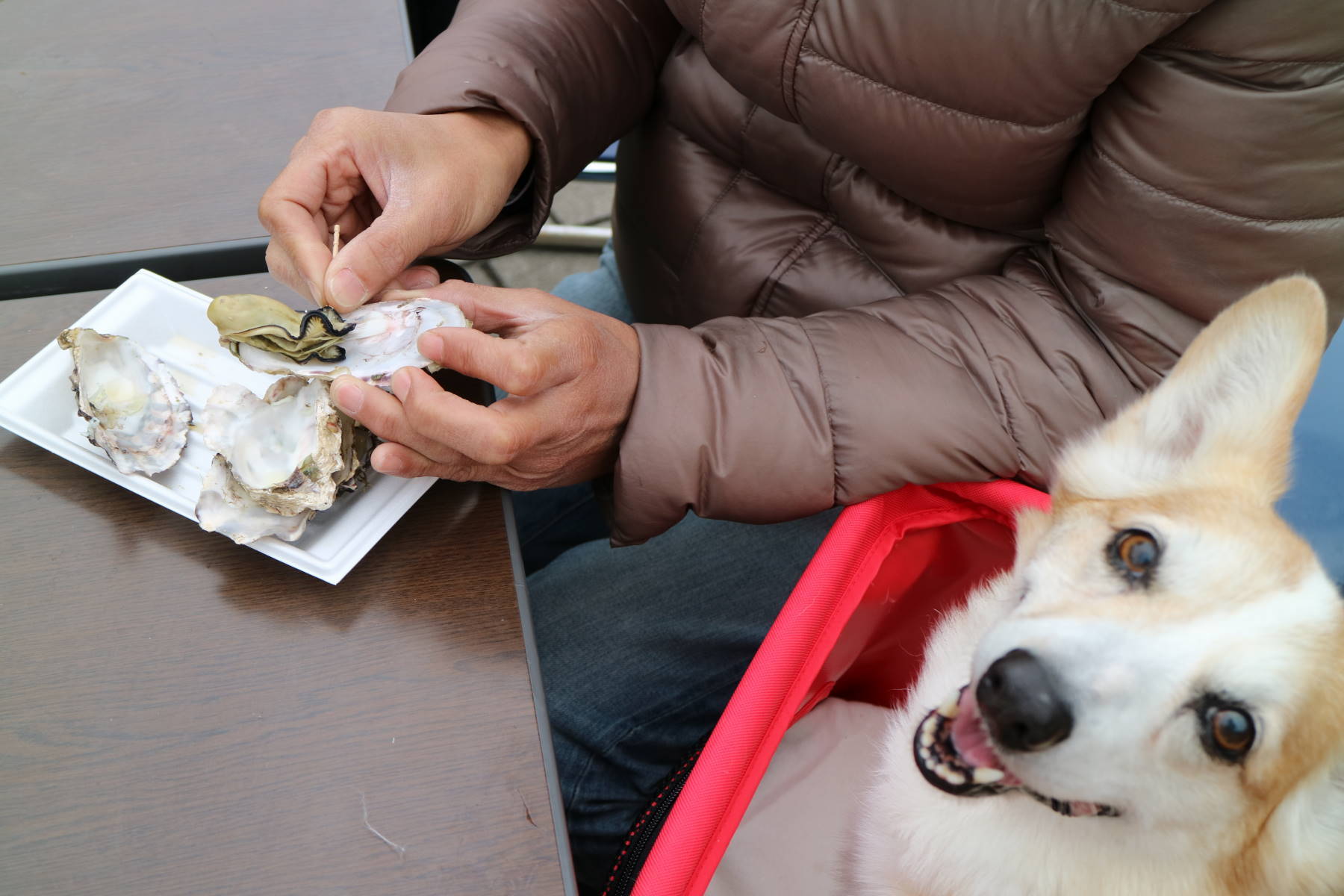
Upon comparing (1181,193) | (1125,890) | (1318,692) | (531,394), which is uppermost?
(1181,193)

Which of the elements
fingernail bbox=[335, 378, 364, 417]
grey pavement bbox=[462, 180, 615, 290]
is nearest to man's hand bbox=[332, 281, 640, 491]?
fingernail bbox=[335, 378, 364, 417]

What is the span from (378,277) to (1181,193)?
2.42 ft

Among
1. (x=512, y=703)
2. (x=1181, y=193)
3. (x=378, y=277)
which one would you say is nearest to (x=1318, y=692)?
(x=1181, y=193)

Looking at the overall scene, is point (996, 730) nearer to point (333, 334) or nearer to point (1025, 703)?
point (1025, 703)

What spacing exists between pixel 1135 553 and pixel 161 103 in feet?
3.96

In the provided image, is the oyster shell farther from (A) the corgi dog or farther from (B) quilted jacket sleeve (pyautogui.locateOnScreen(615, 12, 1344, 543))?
(A) the corgi dog

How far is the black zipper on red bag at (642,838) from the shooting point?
0.81 metres

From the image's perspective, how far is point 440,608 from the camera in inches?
25.7

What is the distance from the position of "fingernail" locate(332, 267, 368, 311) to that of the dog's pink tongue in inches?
27.0

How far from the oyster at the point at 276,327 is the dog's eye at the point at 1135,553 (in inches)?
29.8

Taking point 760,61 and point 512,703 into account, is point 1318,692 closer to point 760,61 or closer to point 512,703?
point 512,703

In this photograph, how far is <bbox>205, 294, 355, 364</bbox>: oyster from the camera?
675 mm

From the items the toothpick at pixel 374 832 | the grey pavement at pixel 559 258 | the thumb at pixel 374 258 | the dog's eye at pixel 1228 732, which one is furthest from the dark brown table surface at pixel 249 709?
the grey pavement at pixel 559 258

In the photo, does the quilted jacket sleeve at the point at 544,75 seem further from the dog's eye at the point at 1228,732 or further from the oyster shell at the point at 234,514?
the dog's eye at the point at 1228,732
